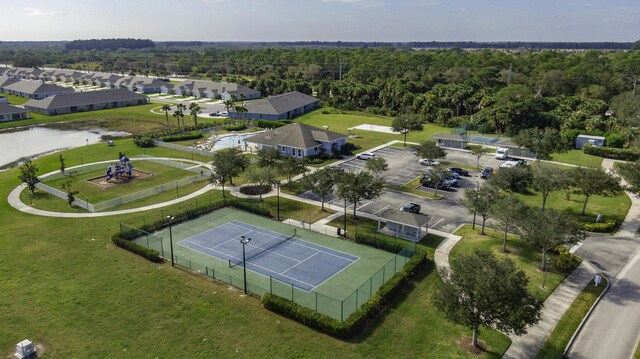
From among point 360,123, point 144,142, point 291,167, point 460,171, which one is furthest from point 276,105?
point 460,171

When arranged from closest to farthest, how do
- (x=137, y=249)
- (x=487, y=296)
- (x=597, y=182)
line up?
(x=487, y=296)
(x=137, y=249)
(x=597, y=182)

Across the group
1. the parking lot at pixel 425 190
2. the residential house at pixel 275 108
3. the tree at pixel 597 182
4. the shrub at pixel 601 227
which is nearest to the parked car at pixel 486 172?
the parking lot at pixel 425 190

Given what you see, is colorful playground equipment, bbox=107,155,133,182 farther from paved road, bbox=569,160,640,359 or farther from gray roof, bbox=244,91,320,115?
paved road, bbox=569,160,640,359

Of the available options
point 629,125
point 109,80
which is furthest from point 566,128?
point 109,80

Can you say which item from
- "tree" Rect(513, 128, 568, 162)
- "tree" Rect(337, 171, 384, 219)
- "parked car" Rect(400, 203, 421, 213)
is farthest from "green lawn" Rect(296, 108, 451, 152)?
"tree" Rect(337, 171, 384, 219)

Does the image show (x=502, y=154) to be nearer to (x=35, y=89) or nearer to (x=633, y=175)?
(x=633, y=175)

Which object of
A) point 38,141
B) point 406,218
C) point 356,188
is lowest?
point 38,141

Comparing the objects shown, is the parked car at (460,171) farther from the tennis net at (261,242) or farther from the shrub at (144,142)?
the shrub at (144,142)
